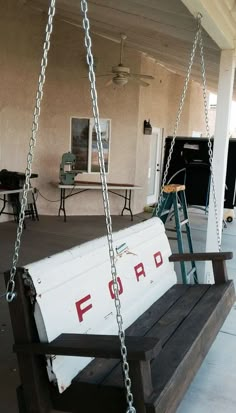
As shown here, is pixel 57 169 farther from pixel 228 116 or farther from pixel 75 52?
pixel 228 116

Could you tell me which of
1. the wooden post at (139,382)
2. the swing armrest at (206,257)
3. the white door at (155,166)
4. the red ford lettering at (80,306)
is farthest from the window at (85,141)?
the wooden post at (139,382)

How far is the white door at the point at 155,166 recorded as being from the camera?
1077 centimetres

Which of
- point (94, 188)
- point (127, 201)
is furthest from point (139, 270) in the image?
point (127, 201)

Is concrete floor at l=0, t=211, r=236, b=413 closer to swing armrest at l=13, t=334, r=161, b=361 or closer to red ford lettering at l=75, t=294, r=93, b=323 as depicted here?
red ford lettering at l=75, t=294, r=93, b=323

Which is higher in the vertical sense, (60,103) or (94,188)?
(60,103)

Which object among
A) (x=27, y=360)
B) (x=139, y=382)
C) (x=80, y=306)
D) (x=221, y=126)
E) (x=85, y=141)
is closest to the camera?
(x=139, y=382)

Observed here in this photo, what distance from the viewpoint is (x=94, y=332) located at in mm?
1981

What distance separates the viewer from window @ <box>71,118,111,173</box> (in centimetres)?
842

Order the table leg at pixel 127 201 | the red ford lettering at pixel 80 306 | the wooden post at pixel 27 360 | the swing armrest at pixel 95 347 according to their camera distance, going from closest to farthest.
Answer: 1. the swing armrest at pixel 95 347
2. the wooden post at pixel 27 360
3. the red ford lettering at pixel 80 306
4. the table leg at pixel 127 201

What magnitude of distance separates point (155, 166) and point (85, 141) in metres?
3.08

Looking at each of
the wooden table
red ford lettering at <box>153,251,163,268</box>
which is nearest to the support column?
red ford lettering at <box>153,251,163,268</box>

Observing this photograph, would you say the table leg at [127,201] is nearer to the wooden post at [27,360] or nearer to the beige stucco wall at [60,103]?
the beige stucco wall at [60,103]

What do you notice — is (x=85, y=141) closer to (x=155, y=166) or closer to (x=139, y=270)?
(x=155, y=166)

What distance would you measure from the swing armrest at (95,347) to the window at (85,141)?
23.3 ft
